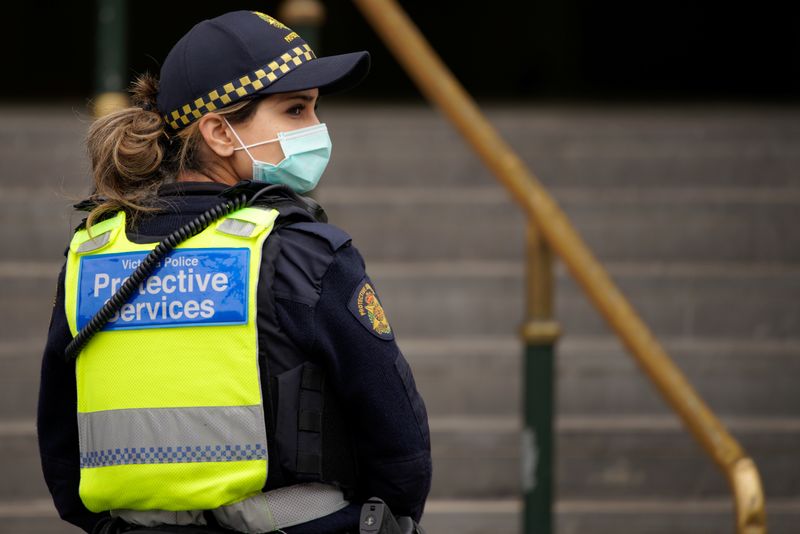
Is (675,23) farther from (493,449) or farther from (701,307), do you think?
(493,449)

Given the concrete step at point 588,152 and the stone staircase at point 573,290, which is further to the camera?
the concrete step at point 588,152

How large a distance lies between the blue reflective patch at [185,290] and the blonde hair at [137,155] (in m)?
0.12

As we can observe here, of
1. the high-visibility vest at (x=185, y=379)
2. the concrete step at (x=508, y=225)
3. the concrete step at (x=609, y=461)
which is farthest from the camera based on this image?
the concrete step at (x=508, y=225)

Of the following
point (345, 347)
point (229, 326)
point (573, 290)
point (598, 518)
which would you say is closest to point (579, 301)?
point (573, 290)

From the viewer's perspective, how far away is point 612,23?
28.8ft

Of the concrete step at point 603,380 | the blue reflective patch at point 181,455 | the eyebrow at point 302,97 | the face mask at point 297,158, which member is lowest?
the concrete step at point 603,380

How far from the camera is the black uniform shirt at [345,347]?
1.84 metres

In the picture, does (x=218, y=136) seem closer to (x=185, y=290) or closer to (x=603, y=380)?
(x=185, y=290)

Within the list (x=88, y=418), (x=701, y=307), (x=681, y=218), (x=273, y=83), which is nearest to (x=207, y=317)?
(x=88, y=418)

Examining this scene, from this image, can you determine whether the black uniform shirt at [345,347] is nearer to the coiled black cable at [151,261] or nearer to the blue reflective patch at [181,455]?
the coiled black cable at [151,261]

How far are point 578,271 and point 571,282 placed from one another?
4.97 feet

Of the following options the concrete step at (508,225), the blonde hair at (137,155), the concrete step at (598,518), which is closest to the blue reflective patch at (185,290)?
the blonde hair at (137,155)

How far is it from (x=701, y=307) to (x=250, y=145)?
3455mm

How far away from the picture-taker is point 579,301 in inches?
199
